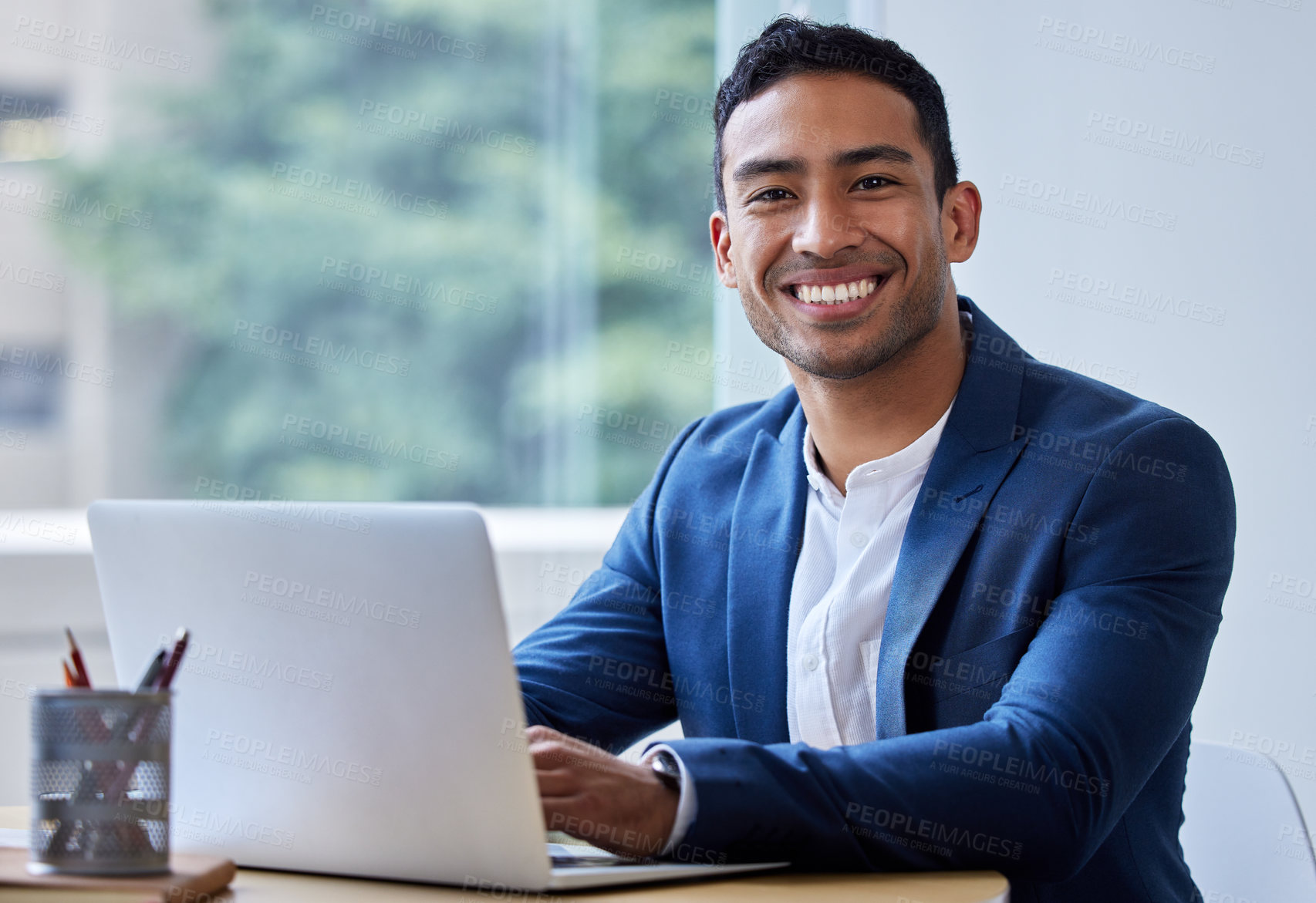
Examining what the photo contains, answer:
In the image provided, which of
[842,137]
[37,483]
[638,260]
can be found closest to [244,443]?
[37,483]

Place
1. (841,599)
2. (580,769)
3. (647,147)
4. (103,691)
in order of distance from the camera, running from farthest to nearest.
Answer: (647,147) < (841,599) < (580,769) < (103,691)

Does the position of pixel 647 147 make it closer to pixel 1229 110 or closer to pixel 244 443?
pixel 244 443

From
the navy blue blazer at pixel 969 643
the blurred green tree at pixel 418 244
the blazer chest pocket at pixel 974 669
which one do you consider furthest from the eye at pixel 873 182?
the blurred green tree at pixel 418 244

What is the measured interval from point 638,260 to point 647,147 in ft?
1.11

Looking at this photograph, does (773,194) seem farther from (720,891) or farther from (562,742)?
(720,891)

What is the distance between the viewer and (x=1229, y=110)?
78.5 inches

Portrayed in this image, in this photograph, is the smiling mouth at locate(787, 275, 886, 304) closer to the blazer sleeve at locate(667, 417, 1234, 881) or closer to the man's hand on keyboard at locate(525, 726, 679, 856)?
the blazer sleeve at locate(667, 417, 1234, 881)

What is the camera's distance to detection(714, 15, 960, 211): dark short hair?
1591 millimetres

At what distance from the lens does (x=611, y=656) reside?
1.59 m

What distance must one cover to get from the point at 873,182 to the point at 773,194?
128 millimetres

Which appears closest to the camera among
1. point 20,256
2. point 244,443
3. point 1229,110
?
point 1229,110

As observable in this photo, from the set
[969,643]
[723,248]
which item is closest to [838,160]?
[723,248]

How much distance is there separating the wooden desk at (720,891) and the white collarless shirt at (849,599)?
402 millimetres

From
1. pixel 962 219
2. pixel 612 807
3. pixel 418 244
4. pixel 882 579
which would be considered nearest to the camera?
pixel 612 807
